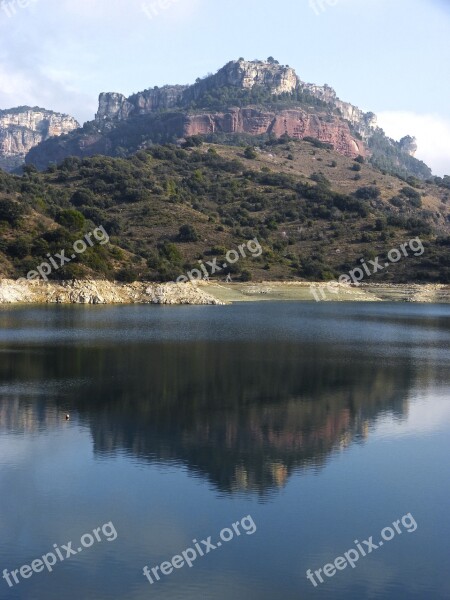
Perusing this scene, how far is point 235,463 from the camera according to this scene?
20547 mm

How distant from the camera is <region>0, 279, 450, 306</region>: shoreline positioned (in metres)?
69.9

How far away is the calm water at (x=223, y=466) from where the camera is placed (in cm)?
1411

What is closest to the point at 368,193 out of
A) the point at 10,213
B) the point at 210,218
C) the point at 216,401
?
the point at 210,218

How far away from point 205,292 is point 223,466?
6033 cm

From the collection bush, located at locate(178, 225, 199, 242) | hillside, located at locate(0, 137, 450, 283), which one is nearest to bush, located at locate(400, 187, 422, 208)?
hillside, located at locate(0, 137, 450, 283)

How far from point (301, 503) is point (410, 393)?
15.5 metres

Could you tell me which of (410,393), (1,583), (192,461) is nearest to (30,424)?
(192,461)

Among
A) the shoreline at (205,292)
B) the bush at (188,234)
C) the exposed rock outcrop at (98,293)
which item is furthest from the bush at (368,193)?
the exposed rock outcrop at (98,293)

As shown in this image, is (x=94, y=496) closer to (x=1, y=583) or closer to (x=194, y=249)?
(x=1, y=583)

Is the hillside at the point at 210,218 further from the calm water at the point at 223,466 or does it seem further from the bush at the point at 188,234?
the calm water at the point at 223,466

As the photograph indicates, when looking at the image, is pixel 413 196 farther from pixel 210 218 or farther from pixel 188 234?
pixel 188 234

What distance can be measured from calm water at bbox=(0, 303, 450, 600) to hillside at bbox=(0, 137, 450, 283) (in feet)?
122

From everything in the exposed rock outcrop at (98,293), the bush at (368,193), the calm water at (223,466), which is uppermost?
the bush at (368,193)

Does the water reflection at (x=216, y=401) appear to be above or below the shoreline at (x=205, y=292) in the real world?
below
